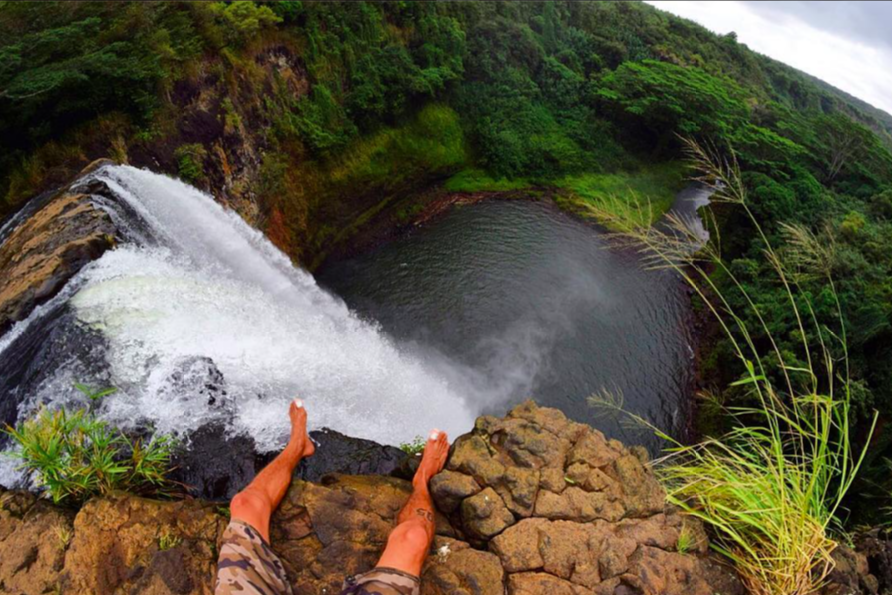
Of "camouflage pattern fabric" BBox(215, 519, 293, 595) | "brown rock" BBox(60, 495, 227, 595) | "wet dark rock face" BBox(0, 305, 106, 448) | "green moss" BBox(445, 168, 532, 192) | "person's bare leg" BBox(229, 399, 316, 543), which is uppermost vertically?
"camouflage pattern fabric" BBox(215, 519, 293, 595)

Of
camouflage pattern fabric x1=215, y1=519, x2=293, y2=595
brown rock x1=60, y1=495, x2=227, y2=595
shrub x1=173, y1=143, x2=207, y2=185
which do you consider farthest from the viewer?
shrub x1=173, y1=143, x2=207, y2=185

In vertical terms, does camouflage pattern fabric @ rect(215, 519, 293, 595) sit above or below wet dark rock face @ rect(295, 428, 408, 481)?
above

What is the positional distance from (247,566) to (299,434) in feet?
3.86

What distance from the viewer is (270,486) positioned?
295 cm

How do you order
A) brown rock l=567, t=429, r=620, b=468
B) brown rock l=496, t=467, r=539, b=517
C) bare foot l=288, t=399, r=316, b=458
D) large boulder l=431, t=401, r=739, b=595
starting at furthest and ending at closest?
bare foot l=288, t=399, r=316, b=458 → brown rock l=567, t=429, r=620, b=468 → brown rock l=496, t=467, r=539, b=517 → large boulder l=431, t=401, r=739, b=595

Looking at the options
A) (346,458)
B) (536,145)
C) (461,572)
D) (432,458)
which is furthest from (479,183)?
(461,572)

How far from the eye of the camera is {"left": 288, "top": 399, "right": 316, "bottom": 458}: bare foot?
3.46m

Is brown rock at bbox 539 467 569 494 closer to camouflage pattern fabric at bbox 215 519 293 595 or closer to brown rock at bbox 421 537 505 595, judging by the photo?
brown rock at bbox 421 537 505 595

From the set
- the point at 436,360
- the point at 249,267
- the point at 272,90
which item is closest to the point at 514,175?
the point at 272,90

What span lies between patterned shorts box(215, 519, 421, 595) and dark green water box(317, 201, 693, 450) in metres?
4.01

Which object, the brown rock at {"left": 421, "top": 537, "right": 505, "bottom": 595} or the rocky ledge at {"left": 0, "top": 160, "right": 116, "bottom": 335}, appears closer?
the brown rock at {"left": 421, "top": 537, "right": 505, "bottom": 595}

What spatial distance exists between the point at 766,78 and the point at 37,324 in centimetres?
3347

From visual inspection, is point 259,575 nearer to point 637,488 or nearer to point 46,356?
point 637,488

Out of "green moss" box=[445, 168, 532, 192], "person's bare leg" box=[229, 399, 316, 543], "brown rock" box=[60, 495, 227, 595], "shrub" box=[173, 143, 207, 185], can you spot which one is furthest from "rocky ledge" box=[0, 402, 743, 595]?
"green moss" box=[445, 168, 532, 192]
